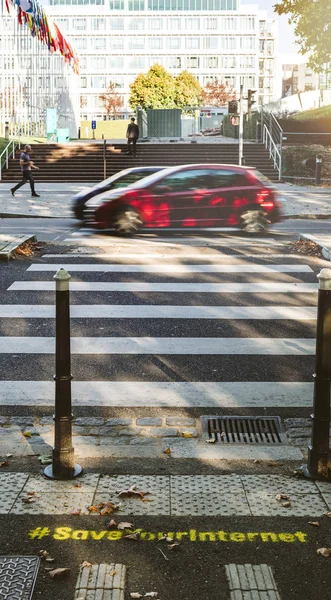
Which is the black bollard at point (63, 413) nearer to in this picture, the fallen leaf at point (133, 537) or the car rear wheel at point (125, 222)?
the fallen leaf at point (133, 537)

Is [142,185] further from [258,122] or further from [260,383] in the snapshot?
[258,122]

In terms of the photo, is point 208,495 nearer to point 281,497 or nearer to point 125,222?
point 281,497

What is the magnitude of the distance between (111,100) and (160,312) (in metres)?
111

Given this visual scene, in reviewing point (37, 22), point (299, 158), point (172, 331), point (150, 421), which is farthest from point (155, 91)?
point (150, 421)

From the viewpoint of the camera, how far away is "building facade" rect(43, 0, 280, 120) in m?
118

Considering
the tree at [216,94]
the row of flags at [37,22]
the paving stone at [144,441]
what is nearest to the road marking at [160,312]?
the paving stone at [144,441]

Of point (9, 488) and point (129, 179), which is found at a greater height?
point (129, 179)

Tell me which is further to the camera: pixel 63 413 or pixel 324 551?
pixel 63 413

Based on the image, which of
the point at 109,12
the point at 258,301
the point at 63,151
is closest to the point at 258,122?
the point at 63,151

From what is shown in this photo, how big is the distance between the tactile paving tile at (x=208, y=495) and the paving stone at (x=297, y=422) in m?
1.25

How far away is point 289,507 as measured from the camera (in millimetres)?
4496

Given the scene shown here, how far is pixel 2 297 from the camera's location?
9.93 metres

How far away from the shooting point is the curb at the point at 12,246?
12297mm

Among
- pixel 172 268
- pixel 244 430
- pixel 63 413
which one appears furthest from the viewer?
pixel 172 268
